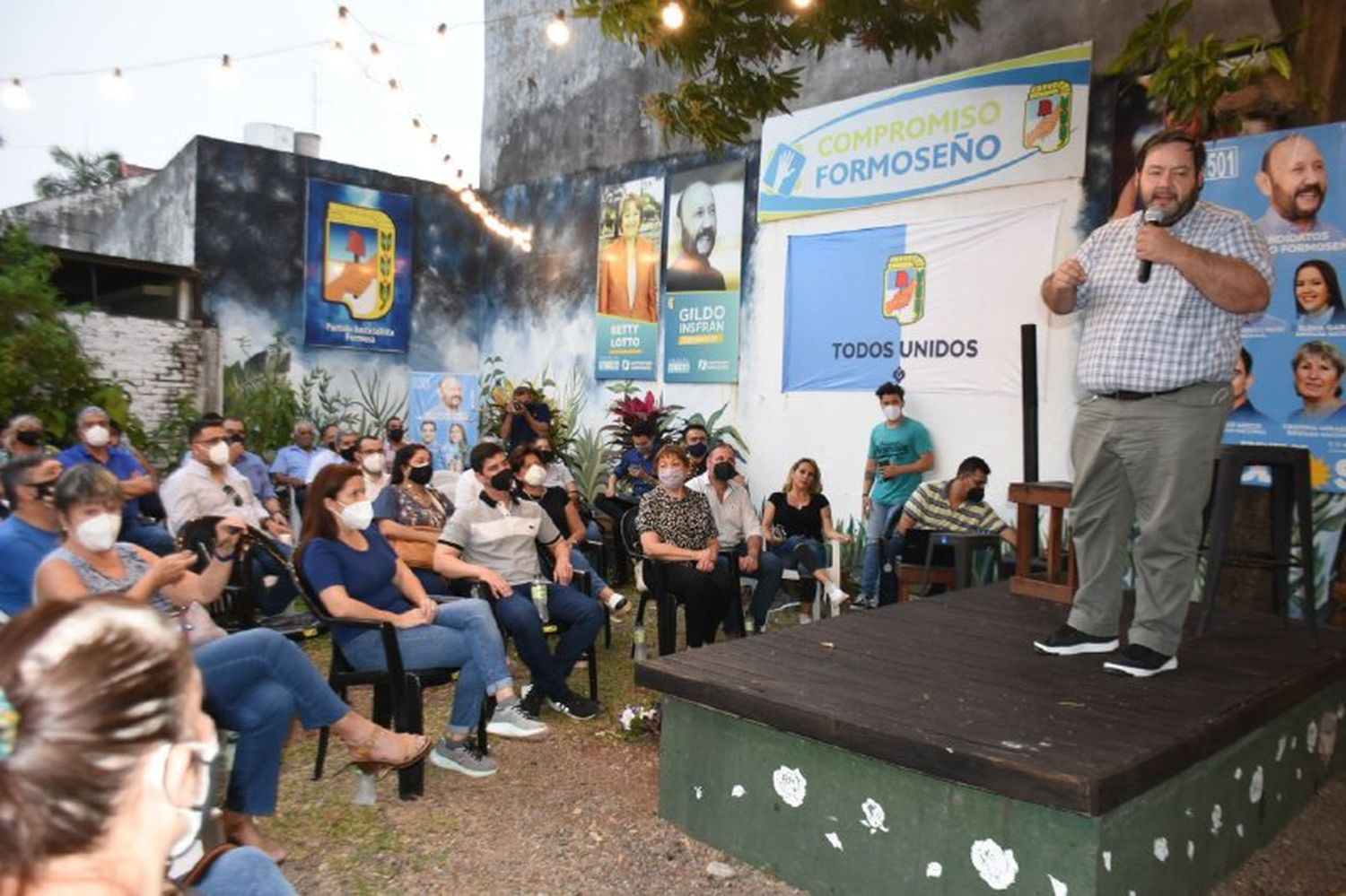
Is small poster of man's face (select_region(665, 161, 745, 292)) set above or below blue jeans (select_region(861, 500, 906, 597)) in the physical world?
above

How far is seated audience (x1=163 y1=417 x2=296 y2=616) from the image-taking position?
194 inches

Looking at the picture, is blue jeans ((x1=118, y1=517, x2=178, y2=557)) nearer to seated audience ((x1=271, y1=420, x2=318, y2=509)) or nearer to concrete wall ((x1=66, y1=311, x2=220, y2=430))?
seated audience ((x1=271, y1=420, x2=318, y2=509))

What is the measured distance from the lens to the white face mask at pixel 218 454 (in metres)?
5.23

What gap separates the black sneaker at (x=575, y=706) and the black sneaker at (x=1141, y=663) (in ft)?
7.32

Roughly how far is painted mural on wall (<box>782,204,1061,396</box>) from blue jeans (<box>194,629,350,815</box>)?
5.53 metres

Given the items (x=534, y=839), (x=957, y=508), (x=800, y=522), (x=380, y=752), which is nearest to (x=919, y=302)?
(x=957, y=508)

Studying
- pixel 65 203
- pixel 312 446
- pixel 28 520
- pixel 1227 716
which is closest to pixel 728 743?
pixel 1227 716

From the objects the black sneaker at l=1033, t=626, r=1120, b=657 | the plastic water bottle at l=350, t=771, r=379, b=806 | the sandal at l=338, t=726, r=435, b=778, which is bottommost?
the plastic water bottle at l=350, t=771, r=379, b=806

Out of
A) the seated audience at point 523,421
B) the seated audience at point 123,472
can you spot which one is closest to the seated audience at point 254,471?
the seated audience at point 123,472

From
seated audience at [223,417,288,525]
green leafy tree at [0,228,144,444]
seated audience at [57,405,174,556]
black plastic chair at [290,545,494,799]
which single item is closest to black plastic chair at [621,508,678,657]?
black plastic chair at [290,545,494,799]

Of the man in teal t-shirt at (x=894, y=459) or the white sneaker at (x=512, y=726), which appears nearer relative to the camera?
the white sneaker at (x=512, y=726)

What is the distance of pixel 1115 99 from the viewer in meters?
6.26

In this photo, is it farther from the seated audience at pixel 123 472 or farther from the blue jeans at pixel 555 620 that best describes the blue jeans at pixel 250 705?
the seated audience at pixel 123 472

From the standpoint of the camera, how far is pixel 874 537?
23.3ft
